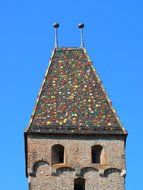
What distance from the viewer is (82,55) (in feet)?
145

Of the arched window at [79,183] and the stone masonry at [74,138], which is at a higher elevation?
the stone masonry at [74,138]

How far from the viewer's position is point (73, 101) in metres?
41.6

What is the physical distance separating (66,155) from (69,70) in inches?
213

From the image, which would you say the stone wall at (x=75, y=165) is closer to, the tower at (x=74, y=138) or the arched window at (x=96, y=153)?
the tower at (x=74, y=138)

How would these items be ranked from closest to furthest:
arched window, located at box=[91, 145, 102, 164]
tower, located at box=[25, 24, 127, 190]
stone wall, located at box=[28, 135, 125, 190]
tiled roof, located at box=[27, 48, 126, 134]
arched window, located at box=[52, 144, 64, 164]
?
1. stone wall, located at box=[28, 135, 125, 190]
2. tower, located at box=[25, 24, 127, 190]
3. arched window, located at box=[52, 144, 64, 164]
4. arched window, located at box=[91, 145, 102, 164]
5. tiled roof, located at box=[27, 48, 126, 134]

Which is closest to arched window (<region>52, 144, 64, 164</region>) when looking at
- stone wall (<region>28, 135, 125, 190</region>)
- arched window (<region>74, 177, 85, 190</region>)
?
stone wall (<region>28, 135, 125, 190</region>)

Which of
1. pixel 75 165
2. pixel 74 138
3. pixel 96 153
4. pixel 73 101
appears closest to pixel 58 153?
pixel 74 138

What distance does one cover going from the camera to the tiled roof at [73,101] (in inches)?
1585

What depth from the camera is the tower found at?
3878 cm

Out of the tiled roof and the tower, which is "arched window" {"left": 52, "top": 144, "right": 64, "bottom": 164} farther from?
the tiled roof

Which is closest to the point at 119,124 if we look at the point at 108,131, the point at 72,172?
the point at 108,131

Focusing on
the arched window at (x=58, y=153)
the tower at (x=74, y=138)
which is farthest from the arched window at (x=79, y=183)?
the arched window at (x=58, y=153)

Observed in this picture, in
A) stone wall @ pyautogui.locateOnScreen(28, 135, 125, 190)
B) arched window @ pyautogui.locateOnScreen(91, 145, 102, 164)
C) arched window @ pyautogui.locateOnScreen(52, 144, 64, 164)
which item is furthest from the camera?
arched window @ pyautogui.locateOnScreen(91, 145, 102, 164)

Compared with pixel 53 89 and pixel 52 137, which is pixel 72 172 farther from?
pixel 53 89
